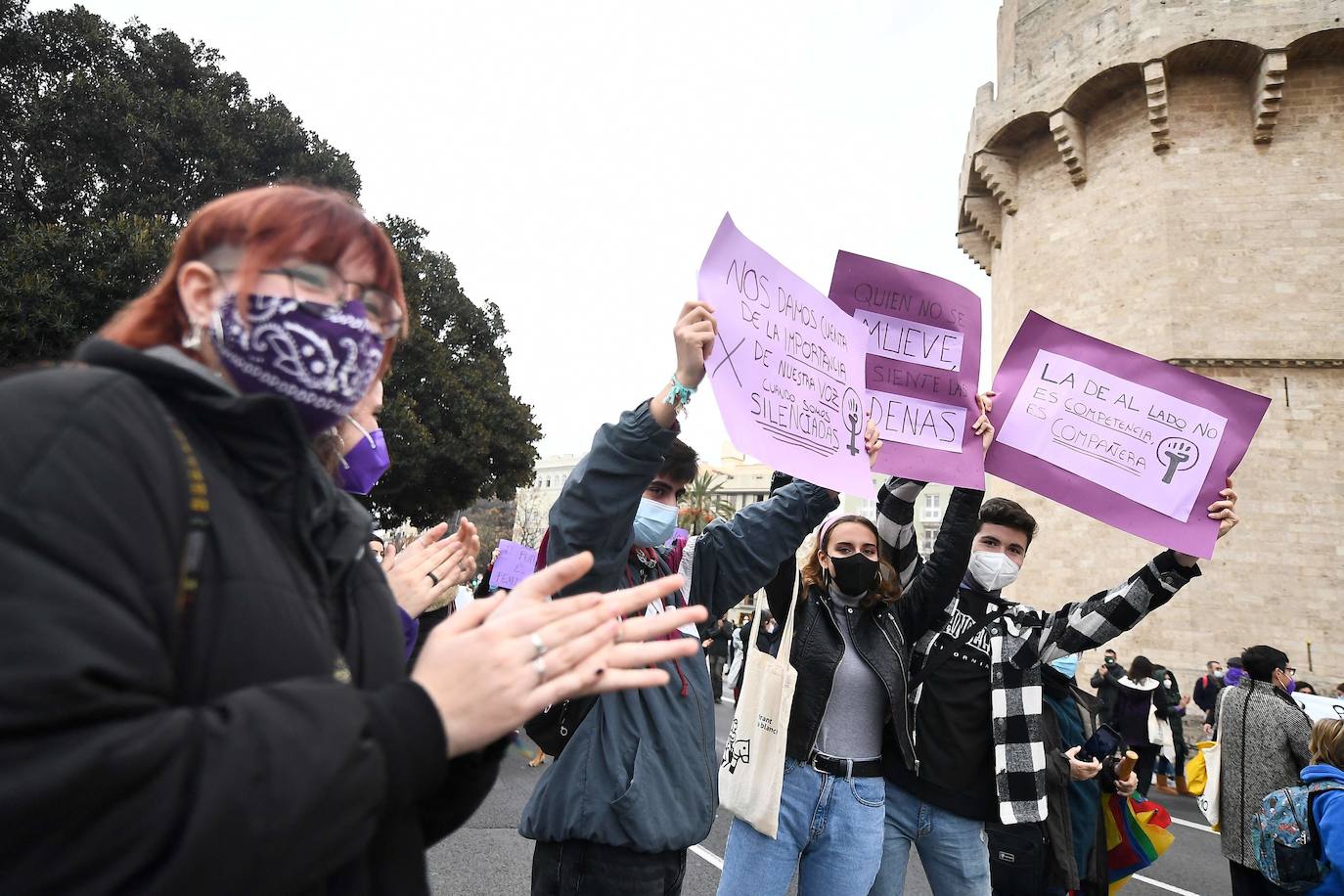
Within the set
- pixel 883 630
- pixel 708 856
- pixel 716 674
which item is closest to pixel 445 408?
pixel 716 674

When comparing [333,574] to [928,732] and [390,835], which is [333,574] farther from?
[928,732]

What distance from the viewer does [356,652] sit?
1.09 metres

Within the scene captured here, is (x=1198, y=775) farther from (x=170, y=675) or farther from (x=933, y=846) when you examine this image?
(x=170, y=675)

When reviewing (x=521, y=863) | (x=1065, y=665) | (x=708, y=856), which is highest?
(x=1065, y=665)

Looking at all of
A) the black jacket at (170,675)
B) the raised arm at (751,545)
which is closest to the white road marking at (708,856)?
the raised arm at (751,545)

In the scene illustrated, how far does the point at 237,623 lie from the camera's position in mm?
897

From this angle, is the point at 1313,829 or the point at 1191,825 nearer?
the point at 1313,829

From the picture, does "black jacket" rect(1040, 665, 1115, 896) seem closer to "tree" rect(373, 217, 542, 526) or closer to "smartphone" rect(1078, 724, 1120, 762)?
"smartphone" rect(1078, 724, 1120, 762)

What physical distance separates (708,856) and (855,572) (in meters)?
3.45

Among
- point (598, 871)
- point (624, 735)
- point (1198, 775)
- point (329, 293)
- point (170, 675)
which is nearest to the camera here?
point (170, 675)

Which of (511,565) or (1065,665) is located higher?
(511,565)

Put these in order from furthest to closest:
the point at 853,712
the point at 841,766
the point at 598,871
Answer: the point at 853,712 < the point at 841,766 < the point at 598,871

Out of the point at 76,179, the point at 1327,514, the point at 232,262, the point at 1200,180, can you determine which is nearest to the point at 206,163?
the point at 76,179

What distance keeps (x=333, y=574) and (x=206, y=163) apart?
1511 centimetres
